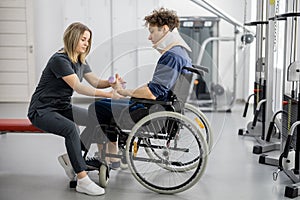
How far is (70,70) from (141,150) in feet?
3.33

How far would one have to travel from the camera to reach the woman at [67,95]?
2826 millimetres

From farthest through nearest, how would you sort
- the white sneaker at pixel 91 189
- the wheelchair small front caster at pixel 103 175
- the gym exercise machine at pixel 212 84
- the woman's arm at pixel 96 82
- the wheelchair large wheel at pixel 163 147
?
the gym exercise machine at pixel 212 84, the woman's arm at pixel 96 82, the wheelchair small front caster at pixel 103 175, the white sneaker at pixel 91 189, the wheelchair large wheel at pixel 163 147

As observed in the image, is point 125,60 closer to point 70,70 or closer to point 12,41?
point 12,41

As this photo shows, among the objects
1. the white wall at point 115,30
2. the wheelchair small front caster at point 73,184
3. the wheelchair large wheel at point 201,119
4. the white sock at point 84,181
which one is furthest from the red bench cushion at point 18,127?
the white wall at point 115,30

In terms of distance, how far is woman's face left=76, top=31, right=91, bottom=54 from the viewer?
9.53 ft

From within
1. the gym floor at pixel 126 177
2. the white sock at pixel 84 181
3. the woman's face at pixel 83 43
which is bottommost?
the gym floor at pixel 126 177

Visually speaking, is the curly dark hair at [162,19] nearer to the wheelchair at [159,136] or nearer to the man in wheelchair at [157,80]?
the man in wheelchair at [157,80]

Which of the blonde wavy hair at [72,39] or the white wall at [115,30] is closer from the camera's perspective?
the blonde wavy hair at [72,39]

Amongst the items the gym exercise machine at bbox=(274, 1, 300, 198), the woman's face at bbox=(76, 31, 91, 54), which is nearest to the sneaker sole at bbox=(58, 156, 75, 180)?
the woman's face at bbox=(76, 31, 91, 54)

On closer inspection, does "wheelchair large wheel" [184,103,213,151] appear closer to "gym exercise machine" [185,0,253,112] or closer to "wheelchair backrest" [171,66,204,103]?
"wheelchair backrest" [171,66,204,103]

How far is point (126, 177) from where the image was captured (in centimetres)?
322

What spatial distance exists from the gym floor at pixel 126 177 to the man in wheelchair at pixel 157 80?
364 mm

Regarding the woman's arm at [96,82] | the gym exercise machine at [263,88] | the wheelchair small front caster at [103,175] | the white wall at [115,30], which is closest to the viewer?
the wheelchair small front caster at [103,175]

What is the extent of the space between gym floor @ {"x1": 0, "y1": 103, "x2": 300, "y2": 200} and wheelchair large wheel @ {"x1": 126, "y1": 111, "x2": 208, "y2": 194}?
0.11m
